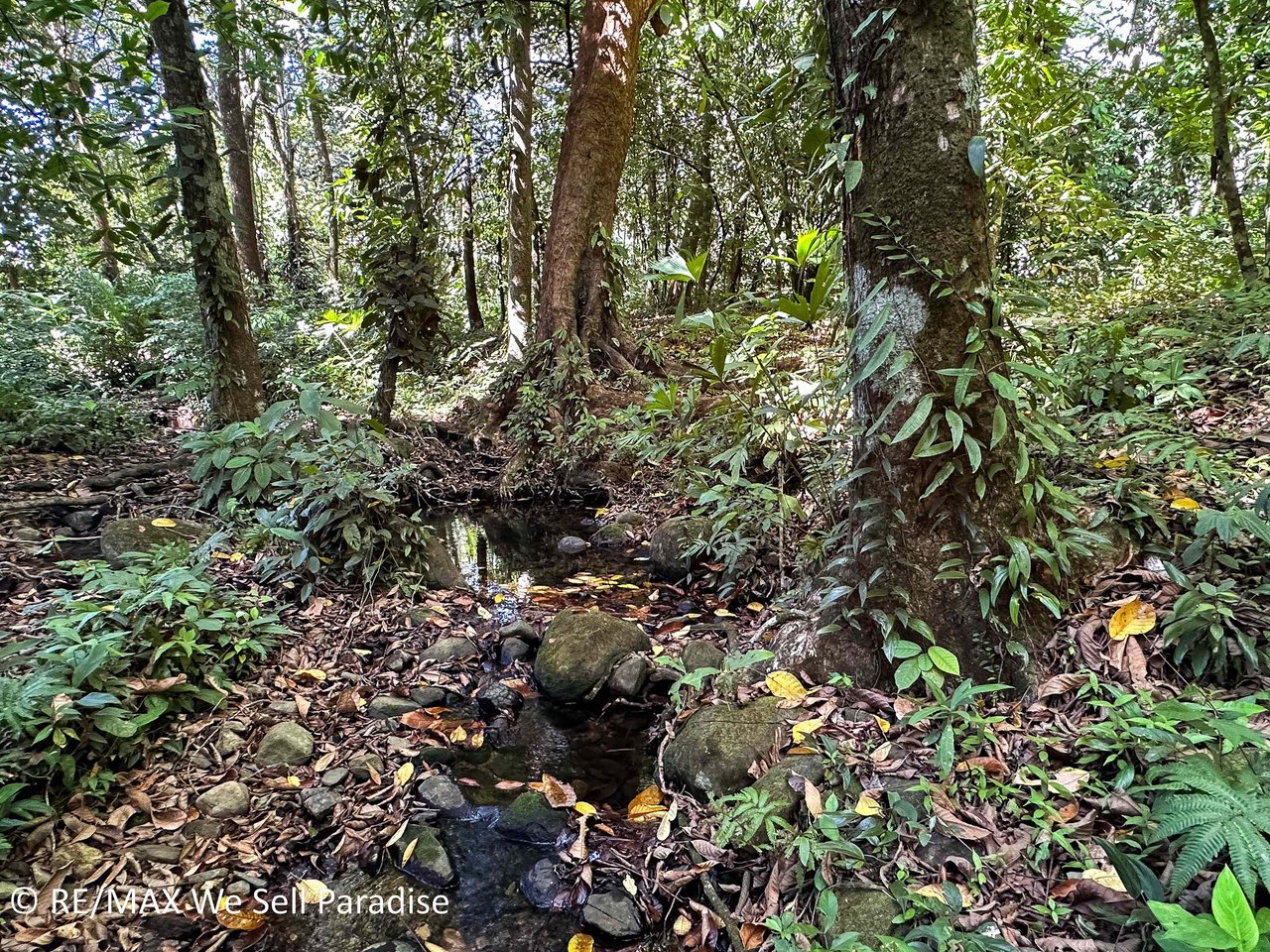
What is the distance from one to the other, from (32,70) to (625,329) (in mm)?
5932

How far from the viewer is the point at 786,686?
8.32 ft

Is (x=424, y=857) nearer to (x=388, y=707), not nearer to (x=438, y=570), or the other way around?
(x=388, y=707)

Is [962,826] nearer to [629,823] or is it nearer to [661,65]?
[629,823]

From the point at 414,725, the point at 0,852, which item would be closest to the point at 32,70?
the point at 0,852

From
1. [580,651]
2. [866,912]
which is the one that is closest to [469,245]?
[580,651]

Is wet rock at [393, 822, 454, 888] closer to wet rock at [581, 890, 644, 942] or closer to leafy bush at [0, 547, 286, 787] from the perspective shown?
wet rock at [581, 890, 644, 942]

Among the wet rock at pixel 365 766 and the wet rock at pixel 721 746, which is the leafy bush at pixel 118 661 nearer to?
the wet rock at pixel 365 766

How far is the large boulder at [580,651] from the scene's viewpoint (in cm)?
332

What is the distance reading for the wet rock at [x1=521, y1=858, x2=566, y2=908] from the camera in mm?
2160

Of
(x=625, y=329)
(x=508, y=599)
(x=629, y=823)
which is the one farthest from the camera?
(x=625, y=329)

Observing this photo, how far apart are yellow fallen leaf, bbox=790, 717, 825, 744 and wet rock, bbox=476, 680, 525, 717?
1.57m

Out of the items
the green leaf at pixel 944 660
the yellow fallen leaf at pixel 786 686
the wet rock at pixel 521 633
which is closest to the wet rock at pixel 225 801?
the wet rock at pixel 521 633

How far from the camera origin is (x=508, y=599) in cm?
444

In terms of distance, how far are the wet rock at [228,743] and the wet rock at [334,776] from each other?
1.20 ft
